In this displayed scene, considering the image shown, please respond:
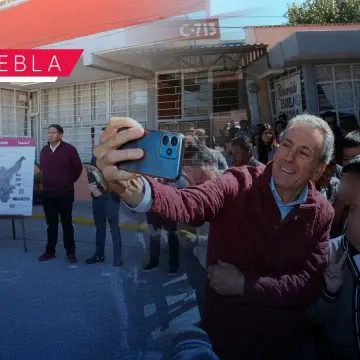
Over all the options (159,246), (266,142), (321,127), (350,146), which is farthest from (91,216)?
(350,146)

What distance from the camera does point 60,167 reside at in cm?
132

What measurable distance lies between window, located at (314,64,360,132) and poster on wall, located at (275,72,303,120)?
66 millimetres

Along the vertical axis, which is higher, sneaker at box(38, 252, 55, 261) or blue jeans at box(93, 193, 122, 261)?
blue jeans at box(93, 193, 122, 261)

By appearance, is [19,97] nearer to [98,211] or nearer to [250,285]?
[98,211]

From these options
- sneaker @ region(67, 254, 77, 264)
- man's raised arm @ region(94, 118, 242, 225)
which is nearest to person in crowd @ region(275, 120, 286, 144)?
man's raised arm @ region(94, 118, 242, 225)

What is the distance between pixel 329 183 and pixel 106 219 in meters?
0.99

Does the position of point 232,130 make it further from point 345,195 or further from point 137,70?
point 345,195

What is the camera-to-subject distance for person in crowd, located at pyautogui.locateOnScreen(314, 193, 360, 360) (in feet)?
4.23

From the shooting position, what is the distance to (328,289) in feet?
4.23

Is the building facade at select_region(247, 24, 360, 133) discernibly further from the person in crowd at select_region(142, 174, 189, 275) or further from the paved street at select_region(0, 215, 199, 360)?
the paved street at select_region(0, 215, 199, 360)

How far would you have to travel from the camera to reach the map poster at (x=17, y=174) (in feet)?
4.67

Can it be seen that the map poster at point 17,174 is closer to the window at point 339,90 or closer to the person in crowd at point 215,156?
the person in crowd at point 215,156

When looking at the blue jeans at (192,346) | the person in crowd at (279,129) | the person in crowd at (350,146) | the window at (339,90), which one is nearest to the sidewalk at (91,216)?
the blue jeans at (192,346)

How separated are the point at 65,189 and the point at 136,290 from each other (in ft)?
1.41
